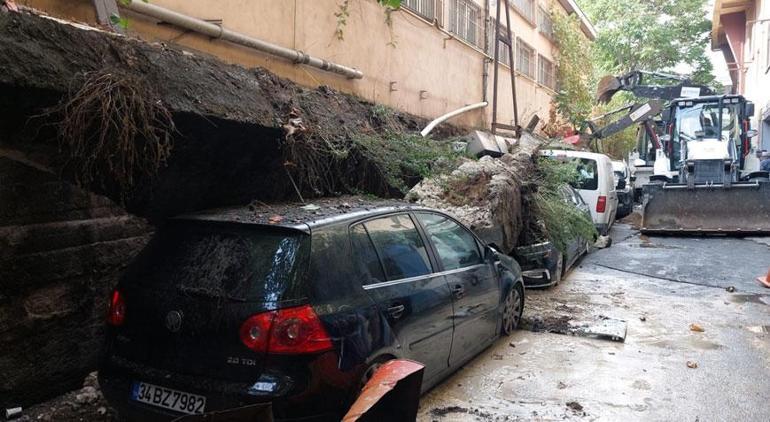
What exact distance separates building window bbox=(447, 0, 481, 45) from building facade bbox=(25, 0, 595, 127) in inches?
0.9

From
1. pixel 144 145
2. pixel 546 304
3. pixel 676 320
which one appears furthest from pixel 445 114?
pixel 144 145

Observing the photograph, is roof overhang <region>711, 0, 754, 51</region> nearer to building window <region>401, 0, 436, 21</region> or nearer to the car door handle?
building window <region>401, 0, 436, 21</region>

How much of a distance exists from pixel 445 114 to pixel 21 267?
9.65 meters

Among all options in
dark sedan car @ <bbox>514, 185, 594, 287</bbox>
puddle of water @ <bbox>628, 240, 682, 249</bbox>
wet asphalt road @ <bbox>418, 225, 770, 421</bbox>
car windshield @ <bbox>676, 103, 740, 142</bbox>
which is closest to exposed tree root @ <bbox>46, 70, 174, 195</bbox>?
wet asphalt road @ <bbox>418, 225, 770, 421</bbox>

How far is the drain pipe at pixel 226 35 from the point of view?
521 centimetres

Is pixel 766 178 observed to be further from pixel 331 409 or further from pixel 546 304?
pixel 331 409

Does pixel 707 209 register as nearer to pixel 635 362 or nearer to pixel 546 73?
pixel 635 362

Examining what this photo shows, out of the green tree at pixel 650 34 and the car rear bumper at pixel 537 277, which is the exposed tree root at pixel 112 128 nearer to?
the car rear bumper at pixel 537 277

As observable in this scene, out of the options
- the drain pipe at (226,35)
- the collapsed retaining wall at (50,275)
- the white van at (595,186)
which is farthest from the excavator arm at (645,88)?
the collapsed retaining wall at (50,275)

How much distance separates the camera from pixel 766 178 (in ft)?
41.6

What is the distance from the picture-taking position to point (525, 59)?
18.3 metres

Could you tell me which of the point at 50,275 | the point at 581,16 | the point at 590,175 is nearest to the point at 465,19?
the point at 590,175

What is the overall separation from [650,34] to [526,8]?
45.8 feet

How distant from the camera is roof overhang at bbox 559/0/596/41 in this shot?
22031 millimetres
